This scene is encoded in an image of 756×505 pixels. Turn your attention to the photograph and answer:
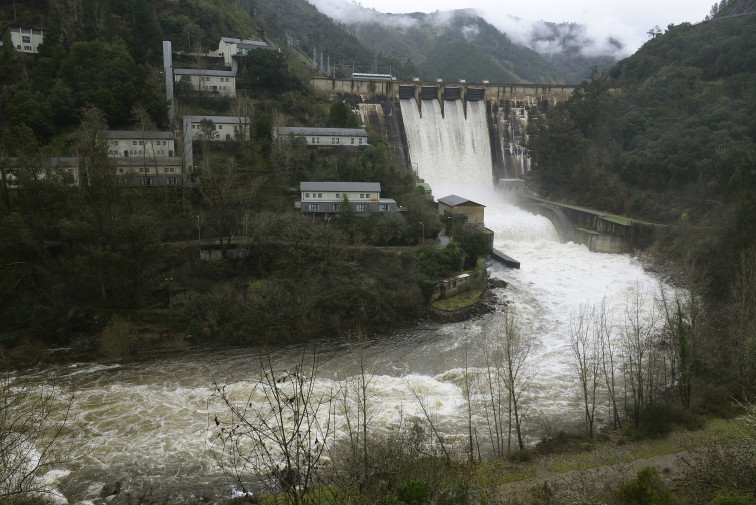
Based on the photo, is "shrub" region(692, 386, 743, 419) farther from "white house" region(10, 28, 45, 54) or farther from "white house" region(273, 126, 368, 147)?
"white house" region(10, 28, 45, 54)

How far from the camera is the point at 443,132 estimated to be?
45.5 meters

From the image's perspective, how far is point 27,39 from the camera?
3588cm

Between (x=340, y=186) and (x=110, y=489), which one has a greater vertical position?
(x=340, y=186)

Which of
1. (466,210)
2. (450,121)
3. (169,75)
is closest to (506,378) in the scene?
(466,210)

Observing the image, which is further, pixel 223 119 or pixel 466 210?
pixel 223 119

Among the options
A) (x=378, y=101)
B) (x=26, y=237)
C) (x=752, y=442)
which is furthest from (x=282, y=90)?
(x=752, y=442)

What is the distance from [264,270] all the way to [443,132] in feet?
86.9

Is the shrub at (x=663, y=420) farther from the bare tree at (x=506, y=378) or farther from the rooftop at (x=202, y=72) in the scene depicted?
the rooftop at (x=202, y=72)

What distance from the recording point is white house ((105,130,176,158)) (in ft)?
96.8

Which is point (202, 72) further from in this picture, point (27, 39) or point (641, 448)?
point (641, 448)

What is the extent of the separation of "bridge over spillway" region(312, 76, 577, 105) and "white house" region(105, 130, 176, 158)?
16.7 metres

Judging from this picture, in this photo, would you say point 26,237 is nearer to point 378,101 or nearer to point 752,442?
point 752,442

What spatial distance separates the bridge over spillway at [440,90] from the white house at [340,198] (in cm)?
1880

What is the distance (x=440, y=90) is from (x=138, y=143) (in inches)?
1043
